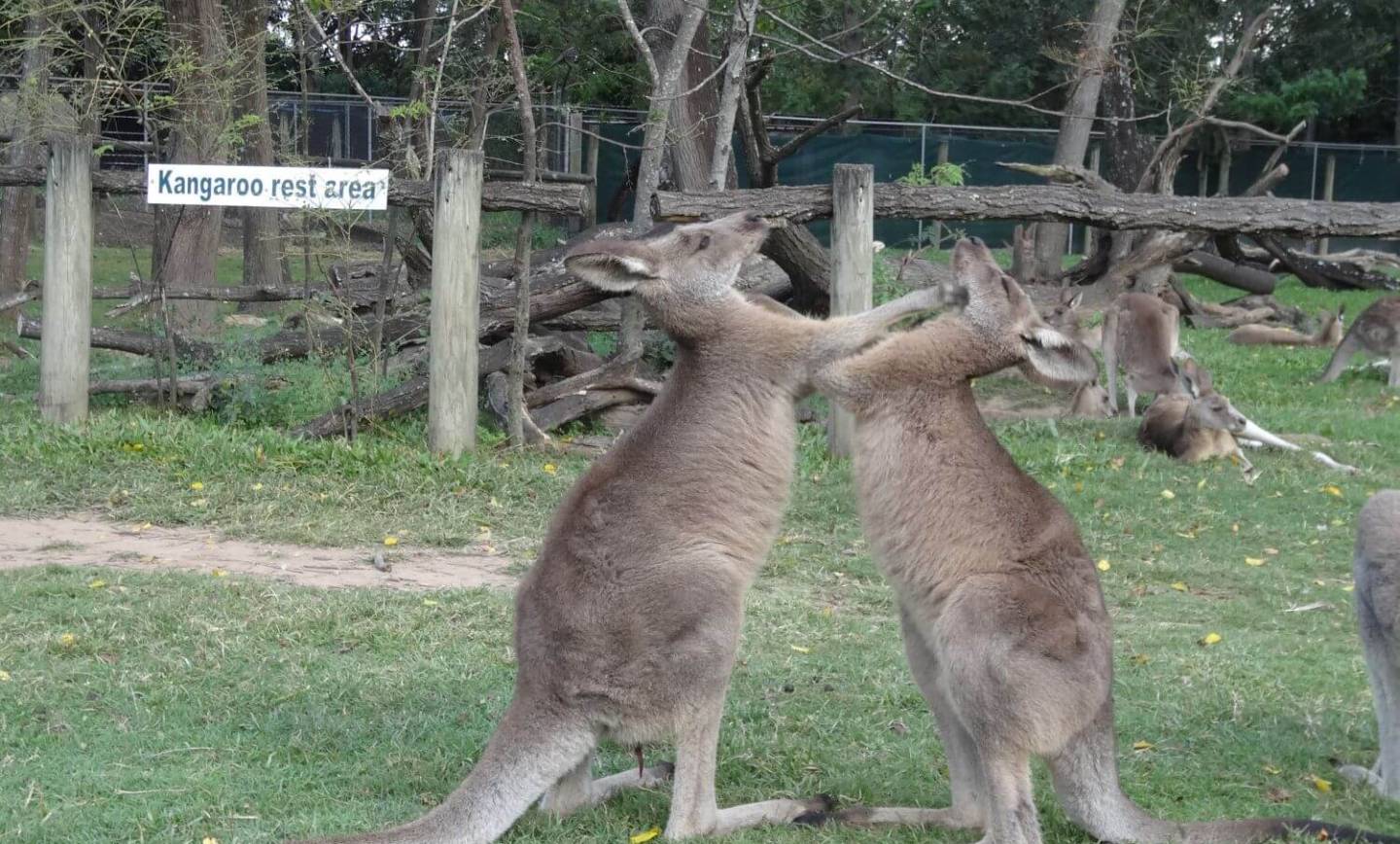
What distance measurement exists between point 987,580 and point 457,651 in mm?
3016

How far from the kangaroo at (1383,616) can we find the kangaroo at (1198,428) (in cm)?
604

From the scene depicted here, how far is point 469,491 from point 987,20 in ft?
80.3

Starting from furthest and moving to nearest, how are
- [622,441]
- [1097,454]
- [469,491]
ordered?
[1097,454]
[469,491]
[622,441]

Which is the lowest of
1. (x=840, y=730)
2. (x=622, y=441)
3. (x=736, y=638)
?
(x=840, y=730)

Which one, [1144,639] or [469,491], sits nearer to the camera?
[1144,639]

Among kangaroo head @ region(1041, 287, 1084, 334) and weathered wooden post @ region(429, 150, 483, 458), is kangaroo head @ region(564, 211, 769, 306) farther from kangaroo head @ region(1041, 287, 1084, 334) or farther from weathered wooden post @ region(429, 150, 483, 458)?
kangaroo head @ region(1041, 287, 1084, 334)

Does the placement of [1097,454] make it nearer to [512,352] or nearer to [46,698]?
[512,352]

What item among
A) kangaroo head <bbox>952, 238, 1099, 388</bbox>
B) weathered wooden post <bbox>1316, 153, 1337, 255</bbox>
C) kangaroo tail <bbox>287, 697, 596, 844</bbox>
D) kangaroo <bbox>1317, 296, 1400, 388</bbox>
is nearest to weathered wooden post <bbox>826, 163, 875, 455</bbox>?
kangaroo head <bbox>952, 238, 1099, 388</bbox>

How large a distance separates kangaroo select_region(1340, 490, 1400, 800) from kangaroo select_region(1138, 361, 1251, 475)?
6039 millimetres

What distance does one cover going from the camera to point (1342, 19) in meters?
29.6

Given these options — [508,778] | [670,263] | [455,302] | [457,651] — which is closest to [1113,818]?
[508,778]

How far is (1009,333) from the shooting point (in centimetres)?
505

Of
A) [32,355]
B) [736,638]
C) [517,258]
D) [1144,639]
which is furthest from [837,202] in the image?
[32,355]

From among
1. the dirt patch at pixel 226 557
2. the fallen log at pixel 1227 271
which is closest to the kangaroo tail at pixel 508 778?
the dirt patch at pixel 226 557
